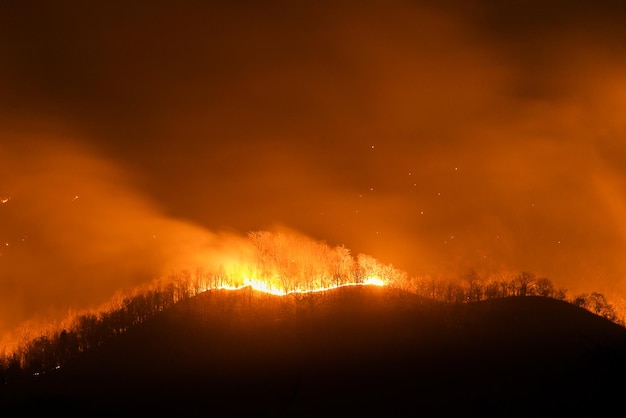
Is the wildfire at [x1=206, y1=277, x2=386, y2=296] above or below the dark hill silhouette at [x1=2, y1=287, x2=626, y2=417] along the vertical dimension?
above

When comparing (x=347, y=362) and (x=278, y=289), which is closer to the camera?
(x=347, y=362)

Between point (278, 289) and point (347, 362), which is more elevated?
point (278, 289)

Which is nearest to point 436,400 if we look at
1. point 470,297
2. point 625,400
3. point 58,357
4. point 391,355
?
point 391,355

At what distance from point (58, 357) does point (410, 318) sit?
4027 centimetres

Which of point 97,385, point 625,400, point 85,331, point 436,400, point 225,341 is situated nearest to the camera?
point 625,400

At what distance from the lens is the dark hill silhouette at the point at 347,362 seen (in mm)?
66250

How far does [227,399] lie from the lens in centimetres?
6900

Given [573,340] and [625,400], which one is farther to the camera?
[573,340]

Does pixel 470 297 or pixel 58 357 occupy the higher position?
pixel 470 297

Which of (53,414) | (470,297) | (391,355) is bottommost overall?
(53,414)

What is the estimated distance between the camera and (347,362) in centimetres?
7506

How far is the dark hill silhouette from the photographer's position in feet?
217

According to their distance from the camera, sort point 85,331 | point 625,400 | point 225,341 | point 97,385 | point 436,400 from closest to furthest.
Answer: point 625,400
point 436,400
point 97,385
point 225,341
point 85,331

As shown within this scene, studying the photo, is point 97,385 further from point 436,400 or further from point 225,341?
point 436,400
